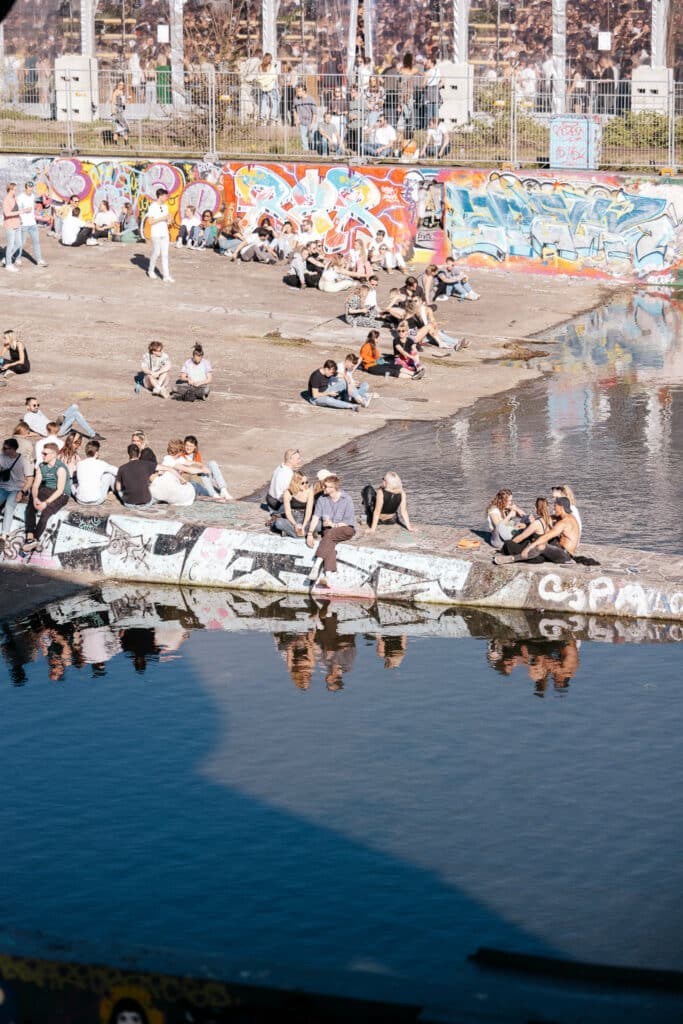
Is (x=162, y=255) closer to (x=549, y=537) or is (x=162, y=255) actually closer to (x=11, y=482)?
(x=11, y=482)

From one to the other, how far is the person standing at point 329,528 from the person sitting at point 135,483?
266 centimetres

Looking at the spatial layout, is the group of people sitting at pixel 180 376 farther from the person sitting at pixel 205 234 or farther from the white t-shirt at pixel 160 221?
the person sitting at pixel 205 234

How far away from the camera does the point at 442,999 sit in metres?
9.34

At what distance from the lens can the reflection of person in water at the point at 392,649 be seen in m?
17.4

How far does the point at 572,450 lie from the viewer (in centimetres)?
2517

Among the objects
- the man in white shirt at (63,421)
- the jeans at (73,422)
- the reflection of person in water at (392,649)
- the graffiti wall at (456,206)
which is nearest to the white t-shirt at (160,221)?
the graffiti wall at (456,206)

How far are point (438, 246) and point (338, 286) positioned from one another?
5.12 m

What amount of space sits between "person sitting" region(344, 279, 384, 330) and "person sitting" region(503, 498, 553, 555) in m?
15.7

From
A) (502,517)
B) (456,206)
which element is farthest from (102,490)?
(456,206)

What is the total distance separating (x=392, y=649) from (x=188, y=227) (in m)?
25.3

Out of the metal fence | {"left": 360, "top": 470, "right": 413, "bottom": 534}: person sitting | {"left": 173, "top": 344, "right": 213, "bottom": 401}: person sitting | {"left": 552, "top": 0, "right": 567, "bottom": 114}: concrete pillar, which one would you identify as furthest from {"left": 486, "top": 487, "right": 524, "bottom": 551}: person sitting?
{"left": 552, "top": 0, "right": 567, "bottom": 114}: concrete pillar

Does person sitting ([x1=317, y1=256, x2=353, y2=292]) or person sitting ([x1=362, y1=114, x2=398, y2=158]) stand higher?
person sitting ([x1=362, y1=114, x2=398, y2=158])

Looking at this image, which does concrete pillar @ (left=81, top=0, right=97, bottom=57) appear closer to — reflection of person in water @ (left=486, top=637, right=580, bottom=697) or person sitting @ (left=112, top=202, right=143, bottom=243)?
person sitting @ (left=112, top=202, right=143, bottom=243)

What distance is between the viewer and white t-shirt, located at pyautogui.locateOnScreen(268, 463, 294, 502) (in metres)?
20.3
